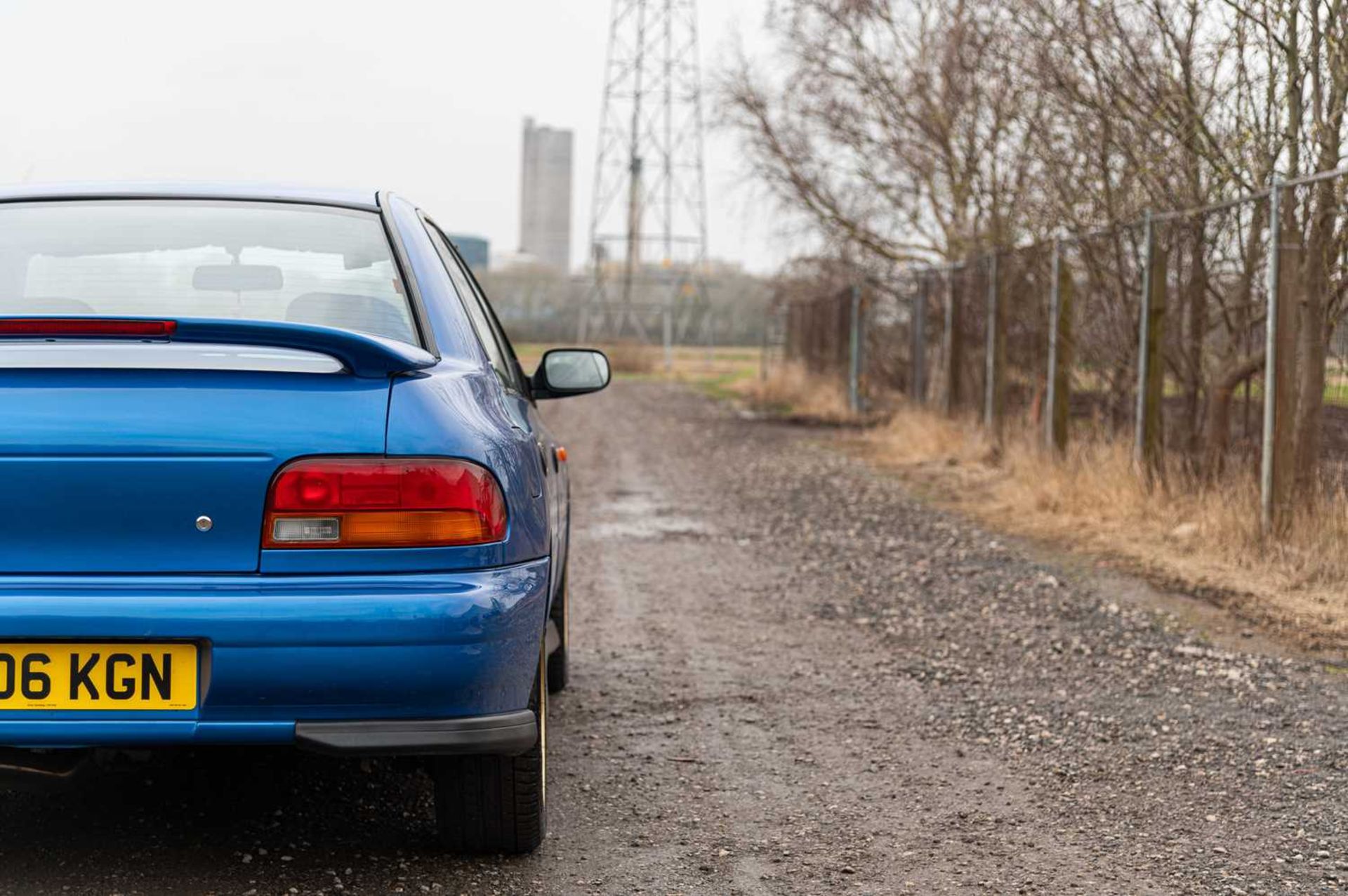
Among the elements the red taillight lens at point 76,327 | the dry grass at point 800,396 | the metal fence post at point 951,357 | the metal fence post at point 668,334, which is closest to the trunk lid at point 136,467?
the red taillight lens at point 76,327

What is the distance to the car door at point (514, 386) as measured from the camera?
12.3 ft

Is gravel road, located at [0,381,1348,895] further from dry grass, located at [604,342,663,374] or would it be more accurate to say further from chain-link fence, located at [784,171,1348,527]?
dry grass, located at [604,342,663,374]

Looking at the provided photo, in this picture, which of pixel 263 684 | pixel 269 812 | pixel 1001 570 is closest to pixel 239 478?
pixel 263 684

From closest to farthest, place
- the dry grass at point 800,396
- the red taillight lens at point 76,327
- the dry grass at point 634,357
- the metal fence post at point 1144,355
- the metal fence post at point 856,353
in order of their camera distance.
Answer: the red taillight lens at point 76,327
the metal fence post at point 1144,355
the metal fence post at point 856,353
the dry grass at point 800,396
the dry grass at point 634,357

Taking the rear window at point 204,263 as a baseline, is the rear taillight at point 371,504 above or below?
below

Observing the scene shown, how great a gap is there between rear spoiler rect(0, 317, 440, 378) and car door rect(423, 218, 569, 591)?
1.92 ft

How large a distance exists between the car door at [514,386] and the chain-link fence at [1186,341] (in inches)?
183

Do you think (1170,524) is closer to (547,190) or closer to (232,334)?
(232,334)

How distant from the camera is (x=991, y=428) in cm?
1472

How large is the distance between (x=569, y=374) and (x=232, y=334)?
1.79m

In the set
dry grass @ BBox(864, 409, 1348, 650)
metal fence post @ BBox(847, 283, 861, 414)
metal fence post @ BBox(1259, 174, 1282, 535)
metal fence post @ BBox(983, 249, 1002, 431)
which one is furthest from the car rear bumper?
metal fence post @ BBox(847, 283, 861, 414)

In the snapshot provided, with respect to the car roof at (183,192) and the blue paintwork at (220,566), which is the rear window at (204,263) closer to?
the car roof at (183,192)

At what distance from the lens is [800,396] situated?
2620 cm

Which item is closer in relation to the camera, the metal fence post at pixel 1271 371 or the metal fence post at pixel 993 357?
the metal fence post at pixel 1271 371
